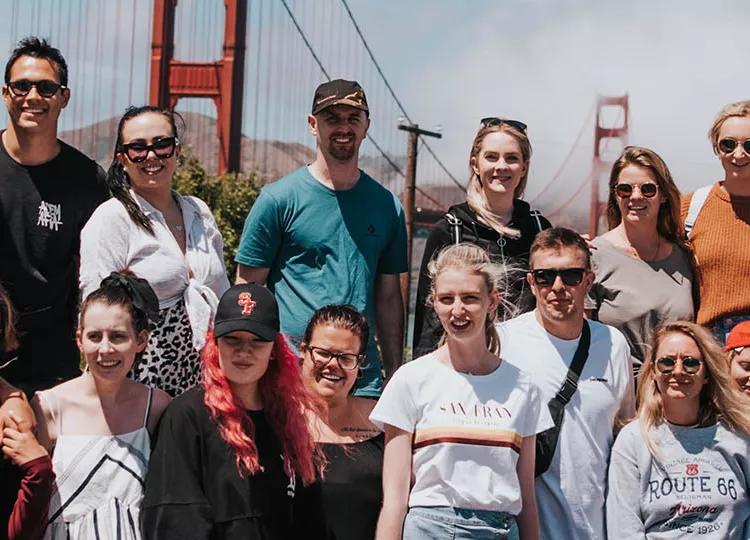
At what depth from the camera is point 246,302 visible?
339 cm

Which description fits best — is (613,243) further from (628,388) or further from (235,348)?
(235,348)

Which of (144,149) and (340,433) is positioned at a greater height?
(144,149)

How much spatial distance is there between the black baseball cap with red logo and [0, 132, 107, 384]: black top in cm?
87

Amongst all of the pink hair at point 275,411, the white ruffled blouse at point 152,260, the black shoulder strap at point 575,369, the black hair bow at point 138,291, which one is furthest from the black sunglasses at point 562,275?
the black hair bow at point 138,291

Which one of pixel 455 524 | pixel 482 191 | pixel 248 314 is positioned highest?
pixel 482 191

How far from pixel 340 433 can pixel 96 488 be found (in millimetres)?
833

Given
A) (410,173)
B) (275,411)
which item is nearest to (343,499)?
(275,411)

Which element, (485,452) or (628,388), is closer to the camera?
(485,452)

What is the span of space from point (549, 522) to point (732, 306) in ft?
3.97

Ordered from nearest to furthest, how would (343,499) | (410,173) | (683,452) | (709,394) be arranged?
(343,499), (683,452), (709,394), (410,173)

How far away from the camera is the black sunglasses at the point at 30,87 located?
13.3ft

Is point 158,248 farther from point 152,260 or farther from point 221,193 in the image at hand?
point 221,193

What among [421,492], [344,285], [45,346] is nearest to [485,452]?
[421,492]

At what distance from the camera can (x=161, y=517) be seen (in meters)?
3.18
